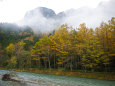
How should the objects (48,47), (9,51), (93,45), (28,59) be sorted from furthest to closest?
(9,51) < (28,59) < (48,47) < (93,45)

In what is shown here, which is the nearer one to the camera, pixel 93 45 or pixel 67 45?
pixel 93 45

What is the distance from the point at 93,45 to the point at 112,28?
5642 millimetres

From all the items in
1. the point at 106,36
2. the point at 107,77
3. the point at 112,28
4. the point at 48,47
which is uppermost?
the point at 112,28

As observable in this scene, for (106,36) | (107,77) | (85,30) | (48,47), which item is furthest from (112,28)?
(48,47)

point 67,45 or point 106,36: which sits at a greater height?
point 106,36

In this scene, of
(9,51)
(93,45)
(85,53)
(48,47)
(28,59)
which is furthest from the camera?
(9,51)

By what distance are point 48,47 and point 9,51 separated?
39831 mm

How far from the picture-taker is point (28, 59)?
44.2 m

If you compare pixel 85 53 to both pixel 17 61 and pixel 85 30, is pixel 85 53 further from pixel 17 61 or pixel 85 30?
pixel 17 61

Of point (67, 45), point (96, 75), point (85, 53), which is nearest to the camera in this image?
point (96, 75)

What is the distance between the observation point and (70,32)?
92.5 feet

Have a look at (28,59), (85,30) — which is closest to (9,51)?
(28,59)

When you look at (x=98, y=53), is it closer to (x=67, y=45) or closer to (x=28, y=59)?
(x=67, y=45)

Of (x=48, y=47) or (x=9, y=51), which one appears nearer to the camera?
(x=48, y=47)
